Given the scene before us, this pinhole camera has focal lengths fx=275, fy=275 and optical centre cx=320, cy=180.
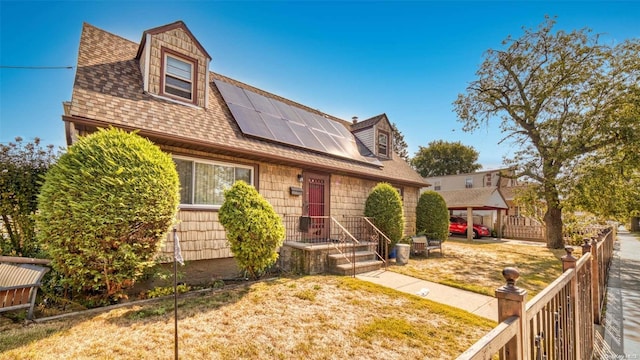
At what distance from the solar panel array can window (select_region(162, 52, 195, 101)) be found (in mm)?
1214

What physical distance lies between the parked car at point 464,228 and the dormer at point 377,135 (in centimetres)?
1086

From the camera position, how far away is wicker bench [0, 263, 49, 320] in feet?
12.4

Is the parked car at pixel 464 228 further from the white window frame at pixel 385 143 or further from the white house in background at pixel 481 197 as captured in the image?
the white window frame at pixel 385 143

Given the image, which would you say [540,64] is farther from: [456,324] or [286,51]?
[456,324]

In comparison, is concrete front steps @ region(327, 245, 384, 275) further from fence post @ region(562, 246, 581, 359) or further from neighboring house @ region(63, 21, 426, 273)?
fence post @ region(562, 246, 581, 359)

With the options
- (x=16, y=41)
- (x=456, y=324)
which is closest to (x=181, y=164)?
(x=16, y=41)

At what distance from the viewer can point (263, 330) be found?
3711mm

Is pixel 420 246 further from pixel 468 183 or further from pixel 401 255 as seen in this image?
pixel 468 183

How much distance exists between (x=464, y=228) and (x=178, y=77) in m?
20.2

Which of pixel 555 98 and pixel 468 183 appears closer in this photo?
pixel 555 98

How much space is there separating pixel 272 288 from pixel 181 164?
11.6 ft

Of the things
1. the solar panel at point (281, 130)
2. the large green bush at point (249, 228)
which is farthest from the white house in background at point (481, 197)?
the large green bush at point (249, 228)

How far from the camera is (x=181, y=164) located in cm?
643

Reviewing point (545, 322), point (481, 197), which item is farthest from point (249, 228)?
point (481, 197)
